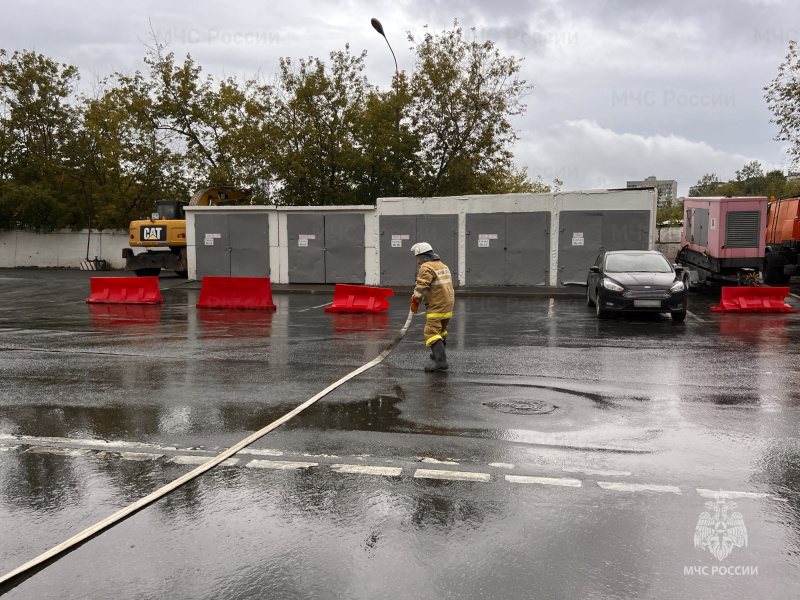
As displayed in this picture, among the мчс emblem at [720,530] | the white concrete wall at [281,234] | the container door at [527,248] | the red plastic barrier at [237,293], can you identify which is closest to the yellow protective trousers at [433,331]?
the мчс emblem at [720,530]

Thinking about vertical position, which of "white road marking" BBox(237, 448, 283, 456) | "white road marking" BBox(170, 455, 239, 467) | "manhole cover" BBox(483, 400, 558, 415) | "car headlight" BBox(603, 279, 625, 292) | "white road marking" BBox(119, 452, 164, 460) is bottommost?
"white road marking" BBox(119, 452, 164, 460)

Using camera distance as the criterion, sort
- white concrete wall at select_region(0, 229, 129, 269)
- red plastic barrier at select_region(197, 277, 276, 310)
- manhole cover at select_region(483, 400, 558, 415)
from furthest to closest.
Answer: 1. white concrete wall at select_region(0, 229, 129, 269)
2. red plastic barrier at select_region(197, 277, 276, 310)
3. manhole cover at select_region(483, 400, 558, 415)

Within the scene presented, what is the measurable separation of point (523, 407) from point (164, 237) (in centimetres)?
2291

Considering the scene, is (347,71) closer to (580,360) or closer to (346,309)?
(346,309)

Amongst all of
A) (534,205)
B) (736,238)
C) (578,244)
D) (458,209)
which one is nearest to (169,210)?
(458,209)

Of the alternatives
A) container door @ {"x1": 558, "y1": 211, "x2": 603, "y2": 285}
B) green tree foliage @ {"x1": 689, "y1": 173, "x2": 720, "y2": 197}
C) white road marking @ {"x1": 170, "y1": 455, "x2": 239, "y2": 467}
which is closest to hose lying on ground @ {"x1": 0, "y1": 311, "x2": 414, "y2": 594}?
white road marking @ {"x1": 170, "y1": 455, "x2": 239, "y2": 467}

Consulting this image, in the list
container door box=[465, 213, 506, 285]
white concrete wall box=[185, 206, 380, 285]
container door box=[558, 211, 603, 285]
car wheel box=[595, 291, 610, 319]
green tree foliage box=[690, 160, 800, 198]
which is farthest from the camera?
green tree foliage box=[690, 160, 800, 198]

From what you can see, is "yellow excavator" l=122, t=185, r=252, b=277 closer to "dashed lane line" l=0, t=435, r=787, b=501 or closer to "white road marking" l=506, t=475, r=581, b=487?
"dashed lane line" l=0, t=435, r=787, b=501

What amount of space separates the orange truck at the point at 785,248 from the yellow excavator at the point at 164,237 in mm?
20787

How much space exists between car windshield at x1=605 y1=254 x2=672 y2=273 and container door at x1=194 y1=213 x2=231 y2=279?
14.5m

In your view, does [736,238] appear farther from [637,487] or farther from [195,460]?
[195,460]

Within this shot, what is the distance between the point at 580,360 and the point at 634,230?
43.4ft

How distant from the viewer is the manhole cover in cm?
665

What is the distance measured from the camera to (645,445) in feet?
18.3
